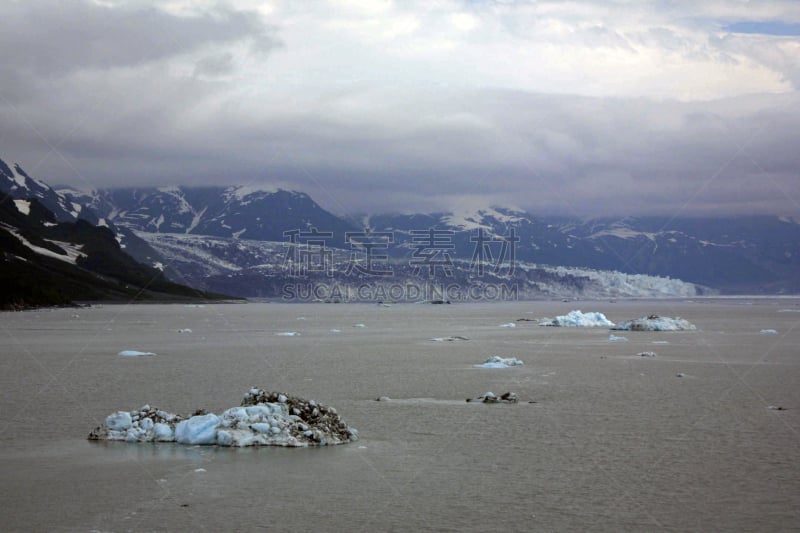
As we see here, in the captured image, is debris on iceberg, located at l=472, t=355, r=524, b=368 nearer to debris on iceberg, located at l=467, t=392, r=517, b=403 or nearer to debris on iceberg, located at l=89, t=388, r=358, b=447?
debris on iceberg, located at l=467, t=392, r=517, b=403

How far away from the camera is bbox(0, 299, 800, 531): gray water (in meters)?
16.7

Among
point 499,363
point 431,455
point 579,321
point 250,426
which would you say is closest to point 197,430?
point 250,426

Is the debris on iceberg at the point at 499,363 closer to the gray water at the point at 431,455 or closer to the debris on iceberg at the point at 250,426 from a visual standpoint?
the gray water at the point at 431,455

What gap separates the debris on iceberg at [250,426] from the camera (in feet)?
75.3

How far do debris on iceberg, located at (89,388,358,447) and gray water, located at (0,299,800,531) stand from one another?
51cm

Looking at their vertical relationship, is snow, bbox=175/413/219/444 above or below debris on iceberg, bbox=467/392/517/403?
above

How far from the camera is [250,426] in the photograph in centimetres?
2309

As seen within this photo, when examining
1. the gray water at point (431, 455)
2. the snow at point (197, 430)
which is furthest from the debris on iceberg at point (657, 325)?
the snow at point (197, 430)

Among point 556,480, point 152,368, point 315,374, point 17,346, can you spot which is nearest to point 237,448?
point 556,480

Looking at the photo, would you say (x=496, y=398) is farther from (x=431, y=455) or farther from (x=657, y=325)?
(x=657, y=325)

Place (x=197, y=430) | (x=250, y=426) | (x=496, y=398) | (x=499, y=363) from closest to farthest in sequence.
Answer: (x=250, y=426)
(x=197, y=430)
(x=496, y=398)
(x=499, y=363)

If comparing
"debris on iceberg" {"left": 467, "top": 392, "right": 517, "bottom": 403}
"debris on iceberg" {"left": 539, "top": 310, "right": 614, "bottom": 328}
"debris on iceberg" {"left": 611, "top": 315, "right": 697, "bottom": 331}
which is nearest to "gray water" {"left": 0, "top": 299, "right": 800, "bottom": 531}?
"debris on iceberg" {"left": 467, "top": 392, "right": 517, "bottom": 403}

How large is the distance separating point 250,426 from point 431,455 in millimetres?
4877

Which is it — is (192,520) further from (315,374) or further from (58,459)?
(315,374)
